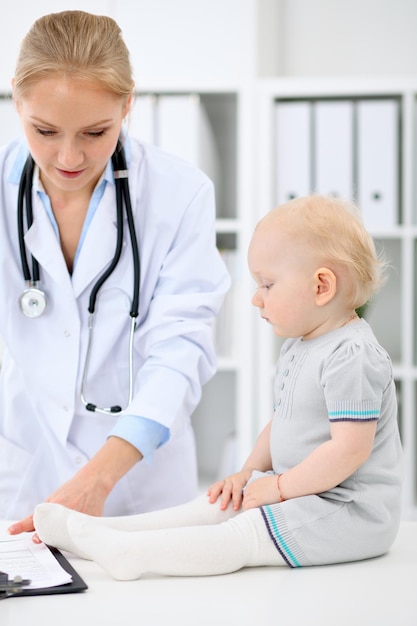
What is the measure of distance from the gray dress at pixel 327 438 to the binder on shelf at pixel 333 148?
1709mm

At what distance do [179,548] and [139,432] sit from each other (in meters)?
0.35

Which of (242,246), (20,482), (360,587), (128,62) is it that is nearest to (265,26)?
(242,246)

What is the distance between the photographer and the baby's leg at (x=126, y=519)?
101 cm

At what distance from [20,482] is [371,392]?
0.77 metres

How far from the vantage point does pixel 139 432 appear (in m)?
1.27

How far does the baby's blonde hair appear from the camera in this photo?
41.8 inches

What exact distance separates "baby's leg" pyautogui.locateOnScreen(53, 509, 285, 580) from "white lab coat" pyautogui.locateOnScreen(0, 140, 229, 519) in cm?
43

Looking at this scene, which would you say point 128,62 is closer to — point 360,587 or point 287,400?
point 287,400

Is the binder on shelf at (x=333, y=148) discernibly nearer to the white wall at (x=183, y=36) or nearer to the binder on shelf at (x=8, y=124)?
the white wall at (x=183, y=36)

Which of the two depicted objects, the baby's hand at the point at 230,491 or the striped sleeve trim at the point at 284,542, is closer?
the striped sleeve trim at the point at 284,542

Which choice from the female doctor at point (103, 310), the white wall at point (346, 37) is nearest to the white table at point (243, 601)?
the female doctor at point (103, 310)

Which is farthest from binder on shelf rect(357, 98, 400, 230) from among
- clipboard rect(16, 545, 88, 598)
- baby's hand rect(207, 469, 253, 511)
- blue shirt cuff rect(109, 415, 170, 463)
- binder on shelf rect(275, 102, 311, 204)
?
clipboard rect(16, 545, 88, 598)

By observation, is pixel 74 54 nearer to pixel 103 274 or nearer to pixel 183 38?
pixel 103 274

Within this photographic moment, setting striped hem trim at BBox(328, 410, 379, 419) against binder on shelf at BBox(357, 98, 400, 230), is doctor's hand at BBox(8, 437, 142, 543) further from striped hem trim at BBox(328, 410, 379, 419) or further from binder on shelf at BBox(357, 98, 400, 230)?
binder on shelf at BBox(357, 98, 400, 230)
